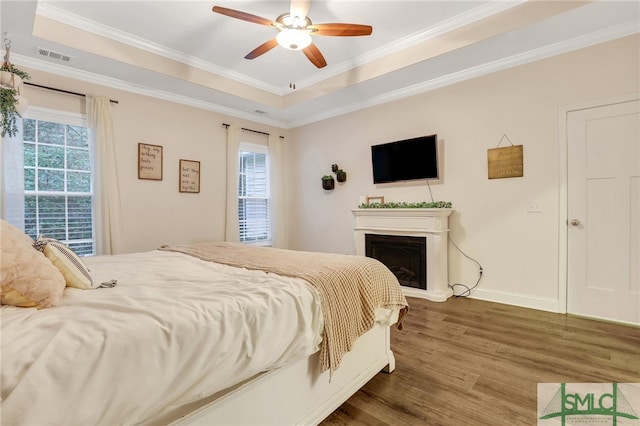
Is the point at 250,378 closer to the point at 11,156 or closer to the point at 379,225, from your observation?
the point at 379,225

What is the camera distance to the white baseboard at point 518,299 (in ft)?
10.3

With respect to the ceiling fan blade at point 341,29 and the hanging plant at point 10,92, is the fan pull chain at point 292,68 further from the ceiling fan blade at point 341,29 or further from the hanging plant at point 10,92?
the hanging plant at point 10,92

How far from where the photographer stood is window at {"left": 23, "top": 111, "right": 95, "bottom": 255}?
315 cm

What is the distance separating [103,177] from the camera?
3.44 metres

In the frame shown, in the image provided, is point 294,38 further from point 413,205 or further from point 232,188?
point 232,188

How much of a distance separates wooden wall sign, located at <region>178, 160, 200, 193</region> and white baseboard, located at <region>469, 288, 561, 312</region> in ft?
12.9

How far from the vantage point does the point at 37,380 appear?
2.43 feet

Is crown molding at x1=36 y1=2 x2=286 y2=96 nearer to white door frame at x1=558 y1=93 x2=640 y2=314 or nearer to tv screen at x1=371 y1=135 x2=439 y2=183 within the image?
tv screen at x1=371 y1=135 x2=439 y2=183

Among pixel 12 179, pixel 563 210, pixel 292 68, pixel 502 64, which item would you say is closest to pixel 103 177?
pixel 12 179

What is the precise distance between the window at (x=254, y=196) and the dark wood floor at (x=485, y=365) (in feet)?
9.79

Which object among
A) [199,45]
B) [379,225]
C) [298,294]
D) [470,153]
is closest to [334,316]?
[298,294]

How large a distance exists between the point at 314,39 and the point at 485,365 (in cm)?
344

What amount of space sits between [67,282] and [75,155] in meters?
2.80

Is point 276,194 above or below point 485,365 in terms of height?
above
